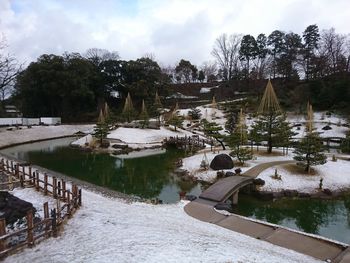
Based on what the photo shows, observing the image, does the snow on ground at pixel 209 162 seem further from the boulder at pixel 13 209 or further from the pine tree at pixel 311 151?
the boulder at pixel 13 209

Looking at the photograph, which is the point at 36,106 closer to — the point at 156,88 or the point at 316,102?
the point at 156,88

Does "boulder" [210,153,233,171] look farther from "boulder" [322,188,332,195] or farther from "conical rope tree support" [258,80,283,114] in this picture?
"conical rope tree support" [258,80,283,114]

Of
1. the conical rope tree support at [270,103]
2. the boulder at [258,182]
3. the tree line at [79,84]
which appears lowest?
the boulder at [258,182]

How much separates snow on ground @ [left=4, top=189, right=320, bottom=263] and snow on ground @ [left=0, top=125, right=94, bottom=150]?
28846 millimetres

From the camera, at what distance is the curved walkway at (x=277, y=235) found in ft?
31.1

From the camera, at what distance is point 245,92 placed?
5912cm

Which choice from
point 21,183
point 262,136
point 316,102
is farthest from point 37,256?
point 316,102

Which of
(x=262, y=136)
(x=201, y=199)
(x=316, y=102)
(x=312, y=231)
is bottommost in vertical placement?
(x=312, y=231)

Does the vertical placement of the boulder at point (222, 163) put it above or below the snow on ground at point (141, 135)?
below

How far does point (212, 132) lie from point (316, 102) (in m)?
23.3

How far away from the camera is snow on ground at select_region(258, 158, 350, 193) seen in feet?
57.1

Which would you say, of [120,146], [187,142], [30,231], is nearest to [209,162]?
[187,142]

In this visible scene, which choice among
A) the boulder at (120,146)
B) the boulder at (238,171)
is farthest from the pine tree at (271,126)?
the boulder at (120,146)

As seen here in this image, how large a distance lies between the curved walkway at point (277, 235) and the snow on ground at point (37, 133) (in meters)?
28.9
